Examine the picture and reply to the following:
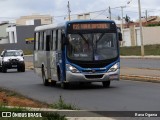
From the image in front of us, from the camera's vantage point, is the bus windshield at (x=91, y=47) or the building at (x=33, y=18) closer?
the bus windshield at (x=91, y=47)

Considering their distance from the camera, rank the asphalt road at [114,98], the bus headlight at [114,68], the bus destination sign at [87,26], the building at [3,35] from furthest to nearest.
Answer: the building at [3,35]
the bus destination sign at [87,26]
the bus headlight at [114,68]
the asphalt road at [114,98]

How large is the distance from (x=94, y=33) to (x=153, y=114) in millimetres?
9915

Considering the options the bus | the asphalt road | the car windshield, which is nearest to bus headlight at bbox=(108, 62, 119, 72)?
the bus

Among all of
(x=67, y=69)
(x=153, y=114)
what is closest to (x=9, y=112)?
(x=153, y=114)

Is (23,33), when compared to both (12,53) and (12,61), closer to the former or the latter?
(12,53)

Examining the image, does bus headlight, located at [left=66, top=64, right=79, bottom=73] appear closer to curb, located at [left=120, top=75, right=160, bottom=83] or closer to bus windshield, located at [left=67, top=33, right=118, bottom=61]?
bus windshield, located at [left=67, top=33, right=118, bottom=61]

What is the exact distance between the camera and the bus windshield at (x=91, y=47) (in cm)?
2241

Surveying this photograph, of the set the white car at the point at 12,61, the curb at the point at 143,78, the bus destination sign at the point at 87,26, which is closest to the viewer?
the bus destination sign at the point at 87,26

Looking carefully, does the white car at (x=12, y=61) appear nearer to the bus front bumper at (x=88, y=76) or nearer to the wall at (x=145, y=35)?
the bus front bumper at (x=88, y=76)

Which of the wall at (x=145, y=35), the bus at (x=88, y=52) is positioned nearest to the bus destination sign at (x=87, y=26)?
the bus at (x=88, y=52)

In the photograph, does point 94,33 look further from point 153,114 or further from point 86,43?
point 153,114

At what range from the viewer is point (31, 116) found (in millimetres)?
10805

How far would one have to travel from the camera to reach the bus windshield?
22406mm

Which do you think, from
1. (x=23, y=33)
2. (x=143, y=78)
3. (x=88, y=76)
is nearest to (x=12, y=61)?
(x=143, y=78)
